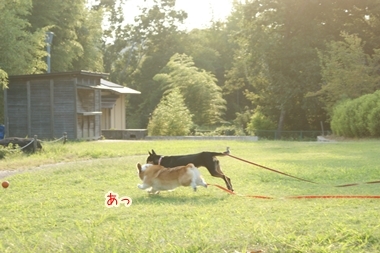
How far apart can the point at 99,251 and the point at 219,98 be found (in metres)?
38.3

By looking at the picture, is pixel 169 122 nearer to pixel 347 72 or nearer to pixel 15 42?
pixel 347 72

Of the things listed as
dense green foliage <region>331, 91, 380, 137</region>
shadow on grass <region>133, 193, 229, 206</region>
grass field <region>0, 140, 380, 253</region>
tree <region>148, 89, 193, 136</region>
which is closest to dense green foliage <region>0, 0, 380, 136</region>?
dense green foliage <region>331, 91, 380, 137</region>

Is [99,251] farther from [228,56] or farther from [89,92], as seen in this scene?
[228,56]

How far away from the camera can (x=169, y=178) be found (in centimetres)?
861

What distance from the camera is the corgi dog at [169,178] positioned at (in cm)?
855

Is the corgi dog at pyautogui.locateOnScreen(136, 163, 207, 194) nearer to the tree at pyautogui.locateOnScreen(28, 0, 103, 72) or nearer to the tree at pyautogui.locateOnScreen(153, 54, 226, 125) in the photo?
the tree at pyautogui.locateOnScreen(28, 0, 103, 72)

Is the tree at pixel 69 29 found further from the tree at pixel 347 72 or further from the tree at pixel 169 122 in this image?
the tree at pixel 347 72

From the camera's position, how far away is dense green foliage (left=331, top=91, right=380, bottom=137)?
23578 mm

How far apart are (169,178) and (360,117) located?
16917 millimetres

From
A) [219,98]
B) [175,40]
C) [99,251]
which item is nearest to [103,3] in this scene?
[175,40]

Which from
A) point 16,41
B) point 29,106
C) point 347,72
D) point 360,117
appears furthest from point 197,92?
point 360,117

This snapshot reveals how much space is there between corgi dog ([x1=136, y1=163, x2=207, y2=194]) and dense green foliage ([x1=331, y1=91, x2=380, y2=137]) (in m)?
16.2

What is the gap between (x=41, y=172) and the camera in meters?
12.9

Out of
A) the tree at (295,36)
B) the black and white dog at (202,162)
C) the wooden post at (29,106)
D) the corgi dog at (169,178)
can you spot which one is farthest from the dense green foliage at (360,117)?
the corgi dog at (169,178)
